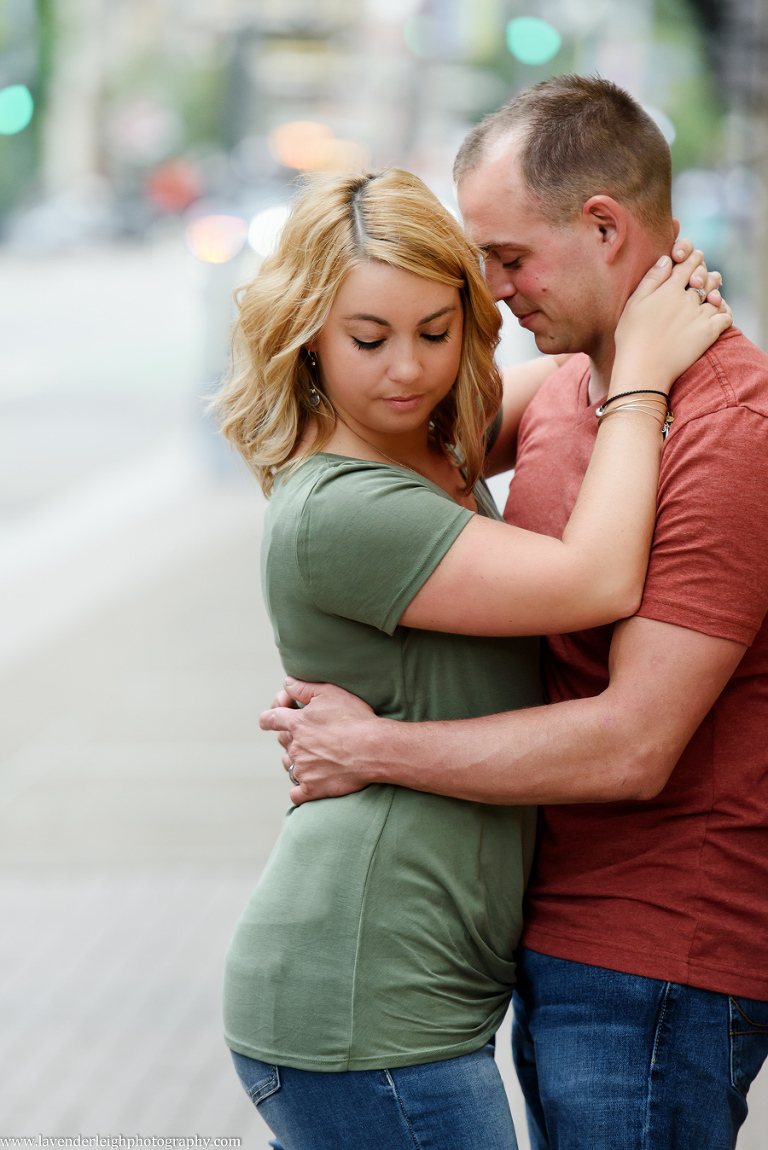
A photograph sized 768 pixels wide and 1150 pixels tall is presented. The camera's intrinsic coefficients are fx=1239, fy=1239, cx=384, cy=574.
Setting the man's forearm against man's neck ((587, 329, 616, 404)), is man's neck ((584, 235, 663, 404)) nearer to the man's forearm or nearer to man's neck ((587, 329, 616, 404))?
man's neck ((587, 329, 616, 404))

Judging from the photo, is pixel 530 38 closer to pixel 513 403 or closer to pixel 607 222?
pixel 513 403

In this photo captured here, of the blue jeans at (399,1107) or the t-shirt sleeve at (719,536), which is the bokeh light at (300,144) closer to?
the t-shirt sleeve at (719,536)

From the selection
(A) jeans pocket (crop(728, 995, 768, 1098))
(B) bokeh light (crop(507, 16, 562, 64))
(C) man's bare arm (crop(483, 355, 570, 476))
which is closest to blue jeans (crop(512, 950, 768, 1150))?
(A) jeans pocket (crop(728, 995, 768, 1098))

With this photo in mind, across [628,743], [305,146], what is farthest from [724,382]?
[305,146]

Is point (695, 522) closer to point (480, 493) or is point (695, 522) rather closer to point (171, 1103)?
point (480, 493)

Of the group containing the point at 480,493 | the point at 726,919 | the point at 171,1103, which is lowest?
the point at 171,1103

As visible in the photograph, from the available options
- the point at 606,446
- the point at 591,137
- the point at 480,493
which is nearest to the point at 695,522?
the point at 606,446

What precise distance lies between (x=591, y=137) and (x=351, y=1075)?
4.89ft

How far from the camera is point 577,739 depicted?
1802 mm

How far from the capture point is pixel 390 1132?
5.86ft

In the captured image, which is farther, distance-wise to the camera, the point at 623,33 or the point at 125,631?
the point at 623,33

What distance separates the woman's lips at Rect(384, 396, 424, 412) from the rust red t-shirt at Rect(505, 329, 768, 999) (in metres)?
0.32

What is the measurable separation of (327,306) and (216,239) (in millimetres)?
9276

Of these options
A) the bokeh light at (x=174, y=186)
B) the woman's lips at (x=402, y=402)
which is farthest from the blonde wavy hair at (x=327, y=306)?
the bokeh light at (x=174, y=186)
